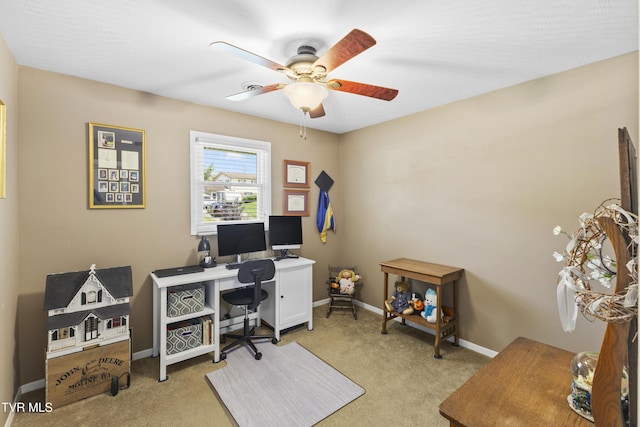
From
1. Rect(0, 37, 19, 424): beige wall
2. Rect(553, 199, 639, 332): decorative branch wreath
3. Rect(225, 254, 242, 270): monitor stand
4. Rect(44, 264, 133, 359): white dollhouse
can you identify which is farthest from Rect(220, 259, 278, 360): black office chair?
Rect(553, 199, 639, 332): decorative branch wreath

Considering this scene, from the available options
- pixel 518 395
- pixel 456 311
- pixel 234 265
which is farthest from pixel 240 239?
pixel 518 395

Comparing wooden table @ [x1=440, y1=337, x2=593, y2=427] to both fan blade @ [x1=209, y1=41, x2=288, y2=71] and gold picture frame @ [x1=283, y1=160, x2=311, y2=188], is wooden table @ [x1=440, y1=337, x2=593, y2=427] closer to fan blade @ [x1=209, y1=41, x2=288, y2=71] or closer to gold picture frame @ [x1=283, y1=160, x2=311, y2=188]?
fan blade @ [x1=209, y1=41, x2=288, y2=71]

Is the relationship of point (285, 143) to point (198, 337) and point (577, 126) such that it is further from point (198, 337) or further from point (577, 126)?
point (577, 126)

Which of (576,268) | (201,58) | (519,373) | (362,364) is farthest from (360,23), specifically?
(362,364)

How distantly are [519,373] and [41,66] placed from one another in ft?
12.0

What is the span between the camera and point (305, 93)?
5.99 ft

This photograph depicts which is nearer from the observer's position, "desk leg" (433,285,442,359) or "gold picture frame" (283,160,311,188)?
"desk leg" (433,285,442,359)

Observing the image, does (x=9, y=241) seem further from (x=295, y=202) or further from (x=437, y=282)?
(x=437, y=282)

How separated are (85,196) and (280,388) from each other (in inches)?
90.9

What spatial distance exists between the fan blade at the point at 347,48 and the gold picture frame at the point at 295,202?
218 cm

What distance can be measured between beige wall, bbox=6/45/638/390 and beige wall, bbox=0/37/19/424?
9cm

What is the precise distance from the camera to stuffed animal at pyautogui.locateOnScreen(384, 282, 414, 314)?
3213 mm

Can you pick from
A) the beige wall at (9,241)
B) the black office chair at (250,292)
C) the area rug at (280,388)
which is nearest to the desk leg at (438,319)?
the area rug at (280,388)

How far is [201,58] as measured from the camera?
211 centimetres
